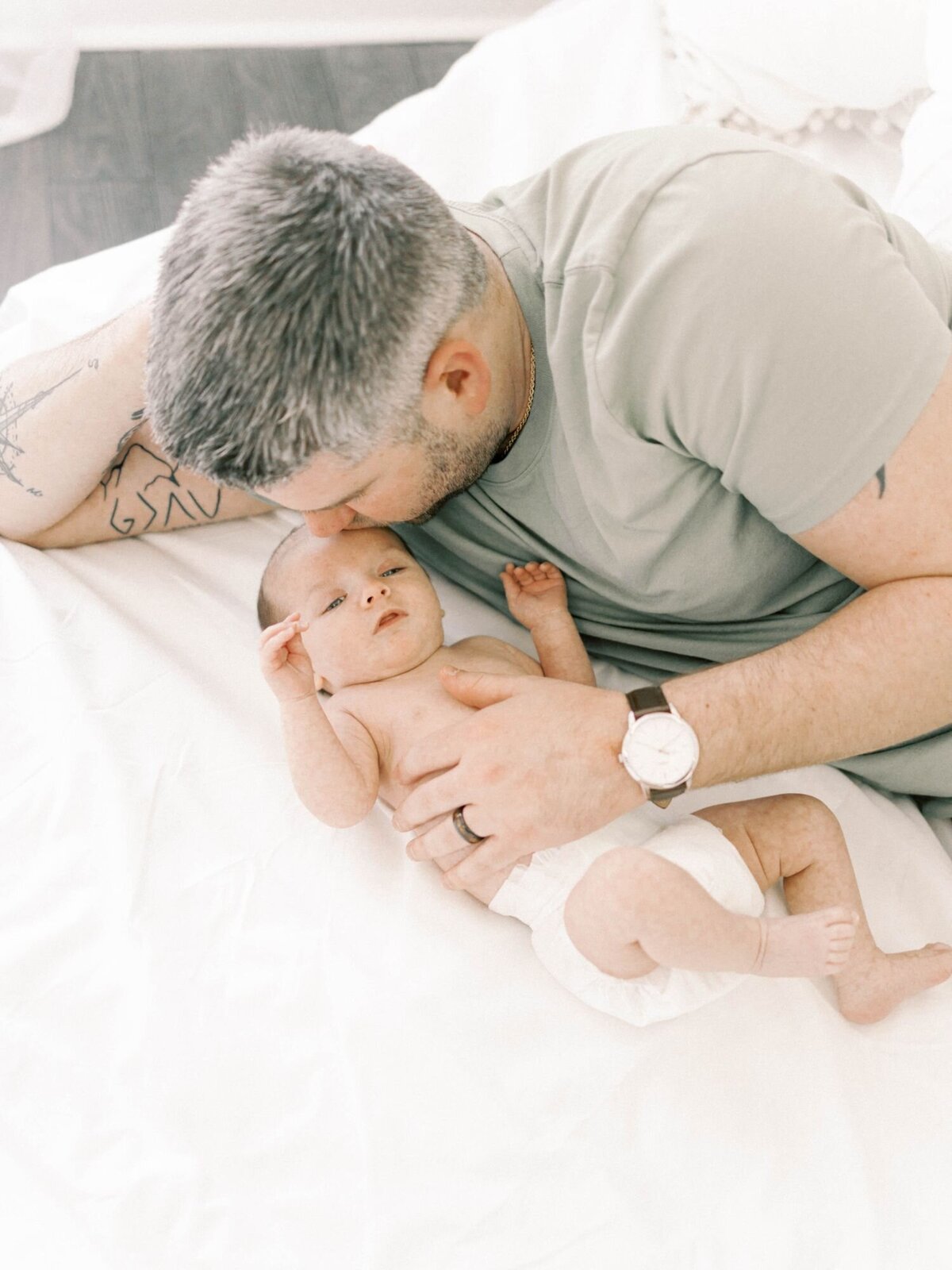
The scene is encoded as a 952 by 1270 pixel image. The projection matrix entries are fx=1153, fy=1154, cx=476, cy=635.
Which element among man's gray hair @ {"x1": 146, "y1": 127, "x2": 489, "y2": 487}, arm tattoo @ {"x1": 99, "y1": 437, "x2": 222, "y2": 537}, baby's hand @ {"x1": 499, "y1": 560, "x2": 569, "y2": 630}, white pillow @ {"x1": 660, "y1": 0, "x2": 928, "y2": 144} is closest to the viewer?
man's gray hair @ {"x1": 146, "y1": 127, "x2": 489, "y2": 487}

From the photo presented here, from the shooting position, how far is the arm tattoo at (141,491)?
5.04 ft

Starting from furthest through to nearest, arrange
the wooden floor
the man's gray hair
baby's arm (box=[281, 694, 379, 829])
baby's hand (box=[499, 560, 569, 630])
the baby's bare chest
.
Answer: the wooden floor < baby's hand (box=[499, 560, 569, 630]) < the baby's bare chest < baby's arm (box=[281, 694, 379, 829]) < the man's gray hair

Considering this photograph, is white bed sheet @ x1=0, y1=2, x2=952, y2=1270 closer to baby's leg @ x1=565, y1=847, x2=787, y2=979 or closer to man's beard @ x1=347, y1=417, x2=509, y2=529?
baby's leg @ x1=565, y1=847, x2=787, y2=979

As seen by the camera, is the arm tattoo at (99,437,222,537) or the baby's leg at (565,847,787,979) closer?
the baby's leg at (565,847,787,979)

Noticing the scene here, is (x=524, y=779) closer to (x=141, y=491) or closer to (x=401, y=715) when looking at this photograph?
(x=401, y=715)

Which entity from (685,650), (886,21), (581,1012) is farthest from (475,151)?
(581,1012)

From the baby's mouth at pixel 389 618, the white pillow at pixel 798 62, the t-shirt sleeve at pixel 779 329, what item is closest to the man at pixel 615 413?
the t-shirt sleeve at pixel 779 329

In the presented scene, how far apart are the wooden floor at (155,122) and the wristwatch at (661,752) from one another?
191 centimetres

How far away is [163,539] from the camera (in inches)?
62.5

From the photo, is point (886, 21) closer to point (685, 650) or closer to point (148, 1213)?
point (685, 650)

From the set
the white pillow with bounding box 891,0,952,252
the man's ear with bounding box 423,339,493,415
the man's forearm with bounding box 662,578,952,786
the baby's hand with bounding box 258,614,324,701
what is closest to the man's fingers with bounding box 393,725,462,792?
the baby's hand with bounding box 258,614,324,701

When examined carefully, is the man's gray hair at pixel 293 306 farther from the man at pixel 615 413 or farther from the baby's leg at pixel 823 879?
the baby's leg at pixel 823 879

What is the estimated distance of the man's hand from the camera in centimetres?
116

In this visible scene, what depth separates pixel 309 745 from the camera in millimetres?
1212
